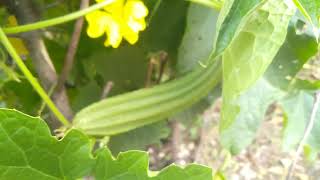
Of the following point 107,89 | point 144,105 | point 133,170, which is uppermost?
point 107,89

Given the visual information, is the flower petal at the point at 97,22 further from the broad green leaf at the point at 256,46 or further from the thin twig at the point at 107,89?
the thin twig at the point at 107,89

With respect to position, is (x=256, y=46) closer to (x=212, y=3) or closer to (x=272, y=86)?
(x=212, y=3)

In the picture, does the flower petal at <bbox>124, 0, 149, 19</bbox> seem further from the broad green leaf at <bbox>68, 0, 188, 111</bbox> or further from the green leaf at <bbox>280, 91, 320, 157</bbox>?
the green leaf at <bbox>280, 91, 320, 157</bbox>

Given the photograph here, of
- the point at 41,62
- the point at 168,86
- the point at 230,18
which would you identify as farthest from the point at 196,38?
the point at 230,18

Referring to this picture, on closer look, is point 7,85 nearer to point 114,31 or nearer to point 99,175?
point 114,31

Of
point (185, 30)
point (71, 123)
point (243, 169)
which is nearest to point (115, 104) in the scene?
point (71, 123)

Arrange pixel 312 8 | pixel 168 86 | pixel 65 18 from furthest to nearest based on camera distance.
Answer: pixel 168 86 < pixel 65 18 < pixel 312 8

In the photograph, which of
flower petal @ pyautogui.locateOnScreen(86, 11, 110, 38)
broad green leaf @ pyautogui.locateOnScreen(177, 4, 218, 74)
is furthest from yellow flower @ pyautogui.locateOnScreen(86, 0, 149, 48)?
broad green leaf @ pyautogui.locateOnScreen(177, 4, 218, 74)

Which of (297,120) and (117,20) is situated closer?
(117,20)
